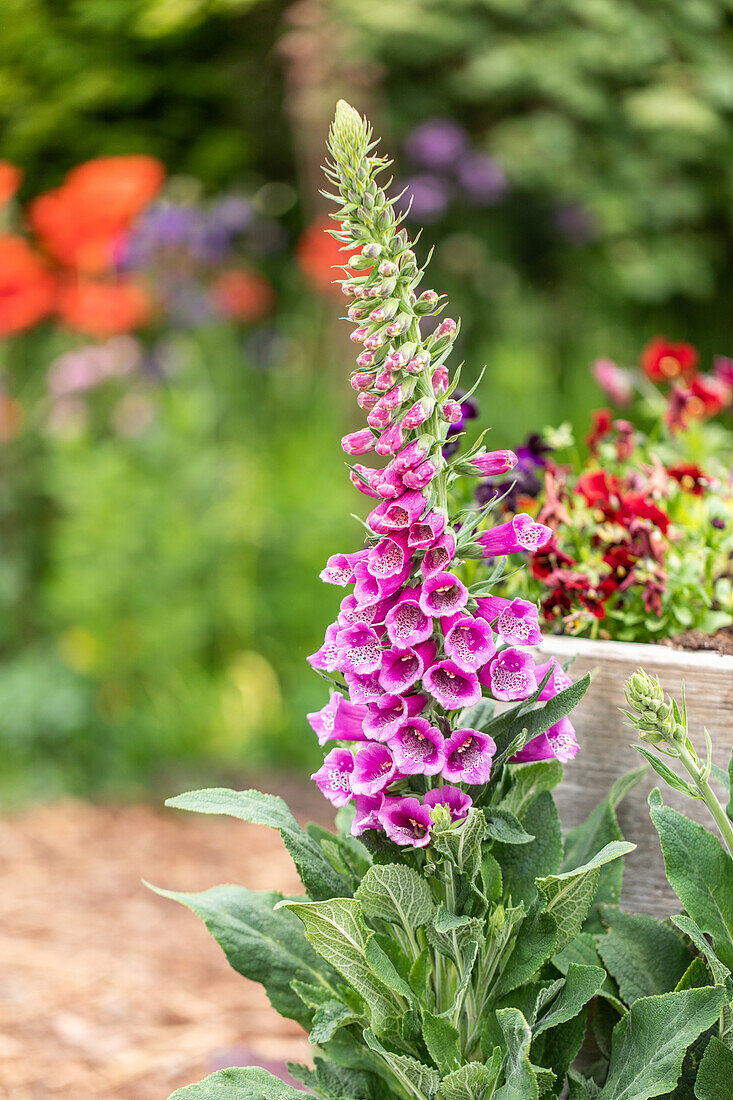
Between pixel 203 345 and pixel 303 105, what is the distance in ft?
3.20

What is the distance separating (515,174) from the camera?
13.6 feet

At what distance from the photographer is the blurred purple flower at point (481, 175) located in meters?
4.15

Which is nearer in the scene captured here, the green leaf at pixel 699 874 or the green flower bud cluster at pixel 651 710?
the green flower bud cluster at pixel 651 710

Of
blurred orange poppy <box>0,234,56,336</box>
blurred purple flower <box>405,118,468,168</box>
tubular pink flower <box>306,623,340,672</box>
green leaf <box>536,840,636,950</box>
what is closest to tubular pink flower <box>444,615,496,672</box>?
tubular pink flower <box>306,623,340,672</box>

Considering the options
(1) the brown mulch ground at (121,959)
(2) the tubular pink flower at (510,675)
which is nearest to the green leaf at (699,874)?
(2) the tubular pink flower at (510,675)

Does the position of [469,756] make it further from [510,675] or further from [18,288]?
[18,288]

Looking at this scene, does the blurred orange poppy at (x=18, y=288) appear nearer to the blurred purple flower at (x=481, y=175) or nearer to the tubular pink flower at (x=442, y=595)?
the blurred purple flower at (x=481, y=175)

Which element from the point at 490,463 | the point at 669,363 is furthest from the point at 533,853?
the point at 669,363

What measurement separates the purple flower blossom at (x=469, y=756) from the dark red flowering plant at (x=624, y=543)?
0.42 meters

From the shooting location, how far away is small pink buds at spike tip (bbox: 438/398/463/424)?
947 mm

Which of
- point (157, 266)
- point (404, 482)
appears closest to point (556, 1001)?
point (404, 482)

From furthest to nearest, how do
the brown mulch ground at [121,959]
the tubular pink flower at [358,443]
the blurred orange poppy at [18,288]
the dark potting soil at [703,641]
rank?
the blurred orange poppy at [18,288] < the brown mulch ground at [121,959] < the dark potting soil at [703,641] < the tubular pink flower at [358,443]

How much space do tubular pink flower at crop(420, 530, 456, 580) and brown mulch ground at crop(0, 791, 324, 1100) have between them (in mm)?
989

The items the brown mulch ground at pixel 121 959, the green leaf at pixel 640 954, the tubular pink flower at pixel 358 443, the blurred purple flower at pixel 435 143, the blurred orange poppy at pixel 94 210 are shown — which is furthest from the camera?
the blurred purple flower at pixel 435 143
